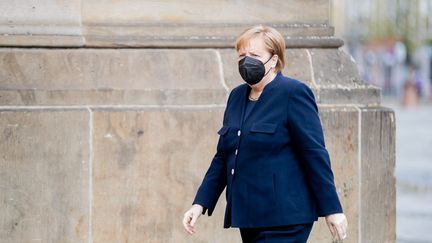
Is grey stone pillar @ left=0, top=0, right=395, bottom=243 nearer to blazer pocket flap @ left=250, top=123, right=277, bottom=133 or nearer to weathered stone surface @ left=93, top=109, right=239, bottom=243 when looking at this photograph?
weathered stone surface @ left=93, top=109, right=239, bottom=243

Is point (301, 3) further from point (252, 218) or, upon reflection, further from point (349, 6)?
point (349, 6)

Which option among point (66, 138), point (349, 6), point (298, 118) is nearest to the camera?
point (298, 118)

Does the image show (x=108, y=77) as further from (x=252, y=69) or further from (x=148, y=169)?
(x=252, y=69)

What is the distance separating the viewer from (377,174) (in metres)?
7.04

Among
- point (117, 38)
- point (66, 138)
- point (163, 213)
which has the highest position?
point (117, 38)

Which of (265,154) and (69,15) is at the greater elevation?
(69,15)

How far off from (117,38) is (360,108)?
5.00 feet

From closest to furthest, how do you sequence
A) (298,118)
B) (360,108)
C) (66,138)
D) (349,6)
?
(298,118)
(66,138)
(360,108)
(349,6)

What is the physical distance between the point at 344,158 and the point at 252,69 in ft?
7.07

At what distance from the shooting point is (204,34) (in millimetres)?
7105

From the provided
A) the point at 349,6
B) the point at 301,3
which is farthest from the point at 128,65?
the point at 349,6

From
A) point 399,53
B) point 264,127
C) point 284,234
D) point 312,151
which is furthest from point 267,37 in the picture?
point 399,53

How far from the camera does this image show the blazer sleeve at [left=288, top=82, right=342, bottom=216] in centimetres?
487

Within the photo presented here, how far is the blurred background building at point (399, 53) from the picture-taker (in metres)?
33.3
